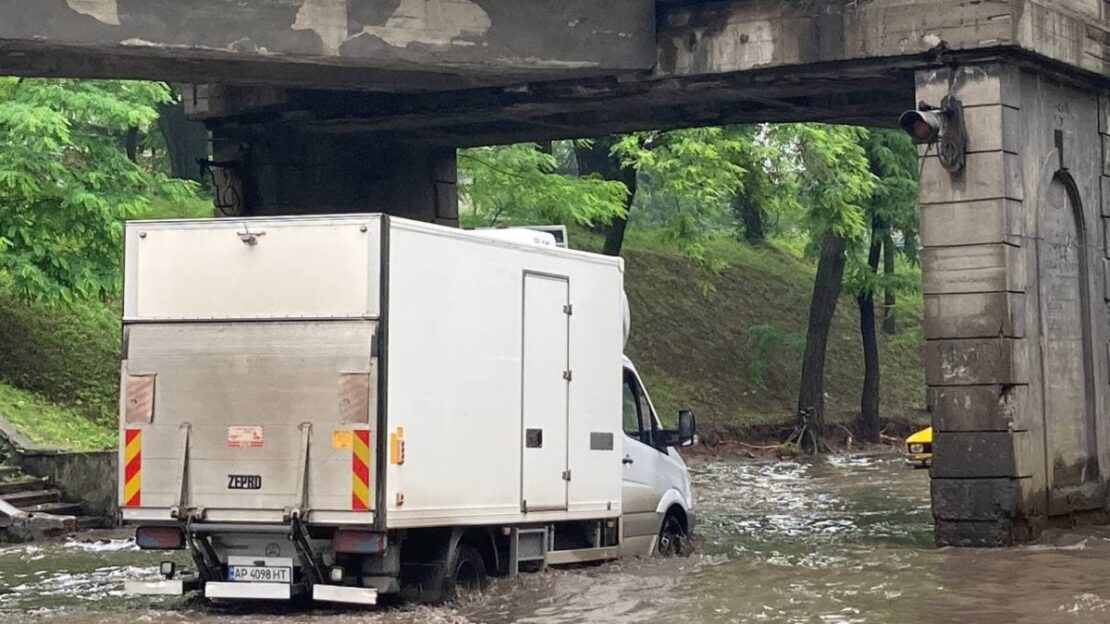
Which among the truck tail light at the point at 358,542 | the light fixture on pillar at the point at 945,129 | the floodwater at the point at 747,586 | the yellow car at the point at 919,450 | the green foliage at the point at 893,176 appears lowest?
the floodwater at the point at 747,586

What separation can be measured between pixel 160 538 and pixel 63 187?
13.4 metres

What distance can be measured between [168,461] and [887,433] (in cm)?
3082

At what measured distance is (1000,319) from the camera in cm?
1723

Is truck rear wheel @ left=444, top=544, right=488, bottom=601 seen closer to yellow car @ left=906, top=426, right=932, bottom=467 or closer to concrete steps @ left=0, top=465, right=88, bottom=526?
concrete steps @ left=0, top=465, right=88, bottom=526

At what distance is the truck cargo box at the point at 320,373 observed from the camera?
1238 centimetres

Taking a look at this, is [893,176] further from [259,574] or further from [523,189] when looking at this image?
[259,574]

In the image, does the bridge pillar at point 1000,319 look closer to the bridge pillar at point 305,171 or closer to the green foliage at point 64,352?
the bridge pillar at point 305,171

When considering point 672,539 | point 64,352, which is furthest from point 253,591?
point 64,352

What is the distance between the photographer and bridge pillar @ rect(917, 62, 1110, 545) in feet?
56.4

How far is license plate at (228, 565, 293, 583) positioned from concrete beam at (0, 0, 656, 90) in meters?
5.85

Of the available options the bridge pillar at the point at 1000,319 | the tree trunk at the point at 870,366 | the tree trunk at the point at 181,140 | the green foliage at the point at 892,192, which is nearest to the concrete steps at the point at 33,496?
the bridge pillar at the point at 1000,319

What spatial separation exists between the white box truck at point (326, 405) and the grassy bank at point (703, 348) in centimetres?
1391

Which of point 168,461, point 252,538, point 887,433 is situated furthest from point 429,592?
point 887,433

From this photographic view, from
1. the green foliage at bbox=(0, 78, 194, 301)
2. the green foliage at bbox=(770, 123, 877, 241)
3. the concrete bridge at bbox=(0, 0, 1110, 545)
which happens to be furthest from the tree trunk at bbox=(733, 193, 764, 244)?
the concrete bridge at bbox=(0, 0, 1110, 545)
